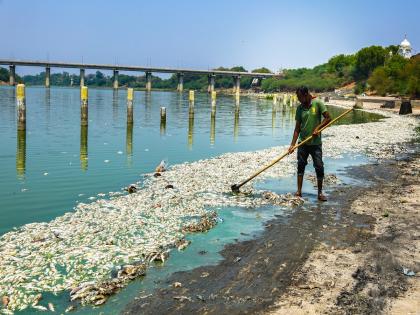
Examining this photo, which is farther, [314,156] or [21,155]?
[21,155]

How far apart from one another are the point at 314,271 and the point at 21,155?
20262 millimetres

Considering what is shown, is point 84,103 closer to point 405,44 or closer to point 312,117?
point 312,117

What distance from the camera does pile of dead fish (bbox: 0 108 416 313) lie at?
780cm

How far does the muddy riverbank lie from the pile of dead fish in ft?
3.86

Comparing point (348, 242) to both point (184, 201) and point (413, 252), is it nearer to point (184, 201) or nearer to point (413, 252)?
point (413, 252)

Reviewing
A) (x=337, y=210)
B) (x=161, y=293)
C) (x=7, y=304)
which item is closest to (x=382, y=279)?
(x=161, y=293)

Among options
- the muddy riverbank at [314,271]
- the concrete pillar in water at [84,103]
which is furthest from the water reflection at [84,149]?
the muddy riverbank at [314,271]

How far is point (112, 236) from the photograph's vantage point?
10.3 meters

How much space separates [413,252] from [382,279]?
5.89 ft

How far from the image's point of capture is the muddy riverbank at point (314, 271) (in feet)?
22.6

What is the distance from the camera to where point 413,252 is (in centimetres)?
912

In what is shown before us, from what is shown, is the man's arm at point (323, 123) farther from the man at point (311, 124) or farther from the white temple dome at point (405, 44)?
the white temple dome at point (405, 44)

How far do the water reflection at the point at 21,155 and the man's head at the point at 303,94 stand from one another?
1248 centimetres

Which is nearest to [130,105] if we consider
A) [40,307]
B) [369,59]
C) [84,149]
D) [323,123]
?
[84,149]
